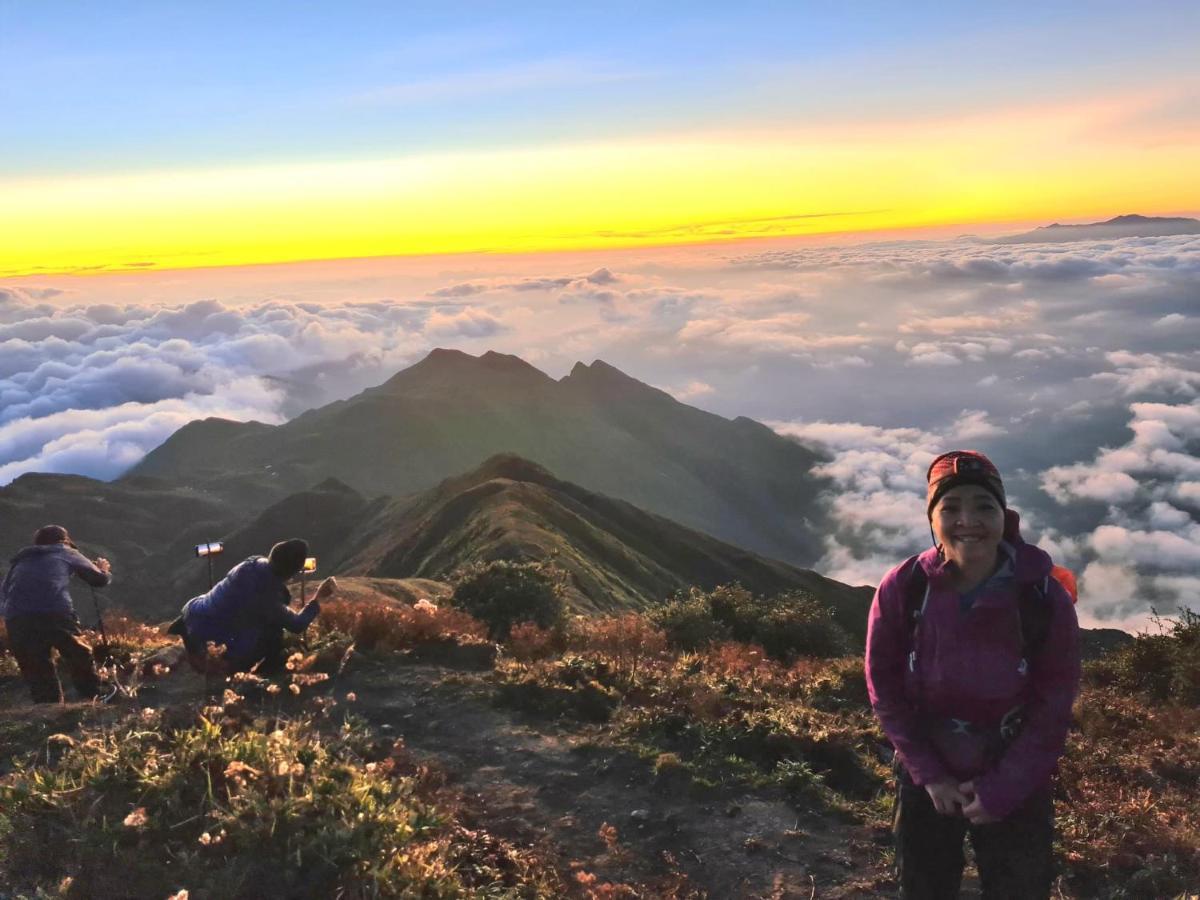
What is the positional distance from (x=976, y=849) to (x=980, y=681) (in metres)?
0.88

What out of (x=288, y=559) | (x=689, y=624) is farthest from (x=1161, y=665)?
(x=288, y=559)

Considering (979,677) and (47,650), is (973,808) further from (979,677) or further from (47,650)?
(47,650)

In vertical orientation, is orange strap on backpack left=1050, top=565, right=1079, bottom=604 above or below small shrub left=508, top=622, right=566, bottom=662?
above

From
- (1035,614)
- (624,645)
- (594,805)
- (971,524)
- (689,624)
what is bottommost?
(689,624)

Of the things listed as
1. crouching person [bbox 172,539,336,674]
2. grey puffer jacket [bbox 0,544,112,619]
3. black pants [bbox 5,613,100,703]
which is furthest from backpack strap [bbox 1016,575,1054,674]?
grey puffer jacket [bbox 0,544,112,619]

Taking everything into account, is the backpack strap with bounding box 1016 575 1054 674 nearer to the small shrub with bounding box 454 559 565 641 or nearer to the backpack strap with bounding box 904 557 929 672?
the backpack strap with bounding box 904 557 929 672

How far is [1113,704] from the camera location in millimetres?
10008

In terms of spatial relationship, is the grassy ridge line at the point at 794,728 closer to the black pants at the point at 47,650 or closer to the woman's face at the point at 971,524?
the black pants at the point at 47,650

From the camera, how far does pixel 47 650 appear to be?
912 cm

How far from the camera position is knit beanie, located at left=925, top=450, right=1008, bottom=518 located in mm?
3475

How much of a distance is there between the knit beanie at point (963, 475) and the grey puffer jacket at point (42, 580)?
961cm

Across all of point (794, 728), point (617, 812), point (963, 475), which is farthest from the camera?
point (794, 728)

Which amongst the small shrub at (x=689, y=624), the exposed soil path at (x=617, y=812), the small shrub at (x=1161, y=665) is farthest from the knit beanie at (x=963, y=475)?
the small shrub at (x=689, y=624)

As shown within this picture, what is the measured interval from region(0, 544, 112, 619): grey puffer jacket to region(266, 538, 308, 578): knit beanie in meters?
2.57
